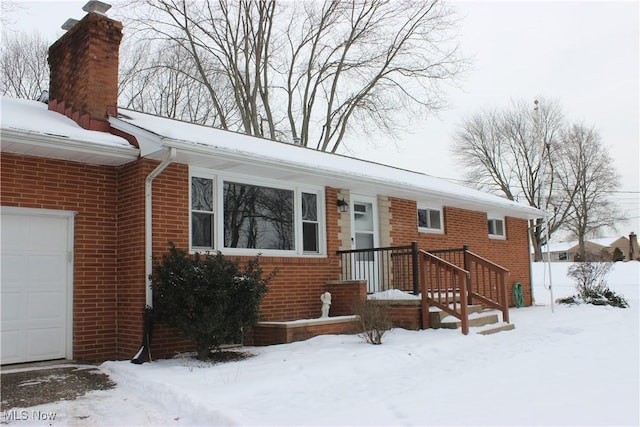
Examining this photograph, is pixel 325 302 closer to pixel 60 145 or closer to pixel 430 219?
pixel 430 219

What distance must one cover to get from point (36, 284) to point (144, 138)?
2.39 meters

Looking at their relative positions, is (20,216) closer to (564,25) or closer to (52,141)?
(52,141)

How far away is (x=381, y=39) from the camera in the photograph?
2469 cm

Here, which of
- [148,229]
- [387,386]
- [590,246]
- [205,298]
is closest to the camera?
[387,386]

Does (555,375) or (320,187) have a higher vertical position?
(320,187)

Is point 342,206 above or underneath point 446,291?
above

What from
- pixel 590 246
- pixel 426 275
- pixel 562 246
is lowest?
pixel 426 275

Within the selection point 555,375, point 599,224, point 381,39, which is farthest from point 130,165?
point 599,224

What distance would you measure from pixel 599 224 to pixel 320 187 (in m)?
39.6

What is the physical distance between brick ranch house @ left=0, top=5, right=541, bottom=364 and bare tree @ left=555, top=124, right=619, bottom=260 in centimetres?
3595

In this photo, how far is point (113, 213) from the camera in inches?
310

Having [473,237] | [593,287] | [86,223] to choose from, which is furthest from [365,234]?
[593,287]

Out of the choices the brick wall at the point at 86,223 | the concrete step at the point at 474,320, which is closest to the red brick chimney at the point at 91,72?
the brick wall at the point at 86,223

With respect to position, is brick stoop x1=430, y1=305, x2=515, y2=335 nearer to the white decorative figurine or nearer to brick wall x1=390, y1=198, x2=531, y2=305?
the white decorative figurine
